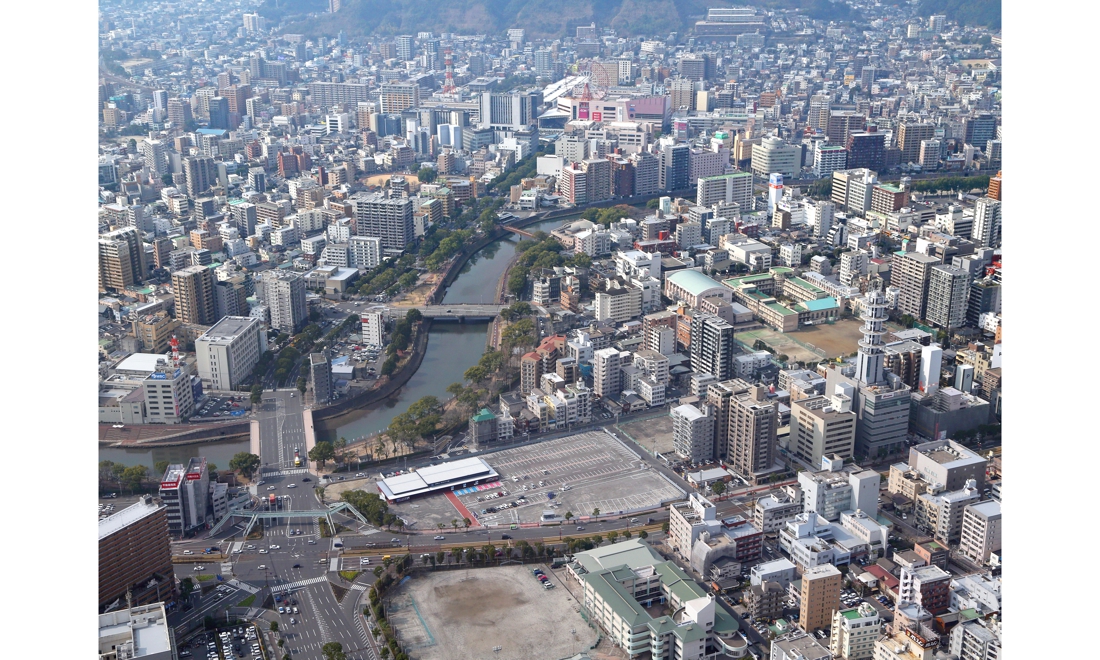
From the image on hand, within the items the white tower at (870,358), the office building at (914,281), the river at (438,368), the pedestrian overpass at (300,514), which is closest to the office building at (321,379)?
the river at (438,368)

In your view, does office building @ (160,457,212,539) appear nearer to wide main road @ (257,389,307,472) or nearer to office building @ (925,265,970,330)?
wide main road @ (257,389,307,472)

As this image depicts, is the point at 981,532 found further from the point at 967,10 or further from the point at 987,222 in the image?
the point at 967,10

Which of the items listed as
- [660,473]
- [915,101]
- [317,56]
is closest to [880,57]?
[915,101]

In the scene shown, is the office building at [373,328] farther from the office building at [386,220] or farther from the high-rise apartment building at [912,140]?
the high-rise apartment building at [912,140]

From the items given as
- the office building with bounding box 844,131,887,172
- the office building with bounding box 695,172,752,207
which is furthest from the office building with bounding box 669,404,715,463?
the office building with bounding box 844,131,887,172

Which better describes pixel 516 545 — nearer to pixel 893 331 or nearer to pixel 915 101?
pixel 893 331

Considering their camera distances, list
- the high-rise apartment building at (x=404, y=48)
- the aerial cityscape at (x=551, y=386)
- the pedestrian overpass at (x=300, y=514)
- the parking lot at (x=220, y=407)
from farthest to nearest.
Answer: the high-rise apartment building at (x=404, y=48) < the parking lot at (x=220, y=407) < the pedestrian overpass at (x=300, y=514) < the aerial cityscape at (x=551, y=386)

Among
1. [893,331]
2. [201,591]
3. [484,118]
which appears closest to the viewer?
[201,591]

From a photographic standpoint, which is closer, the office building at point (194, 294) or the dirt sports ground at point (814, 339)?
the dirt sports ground at point (814, 339)
